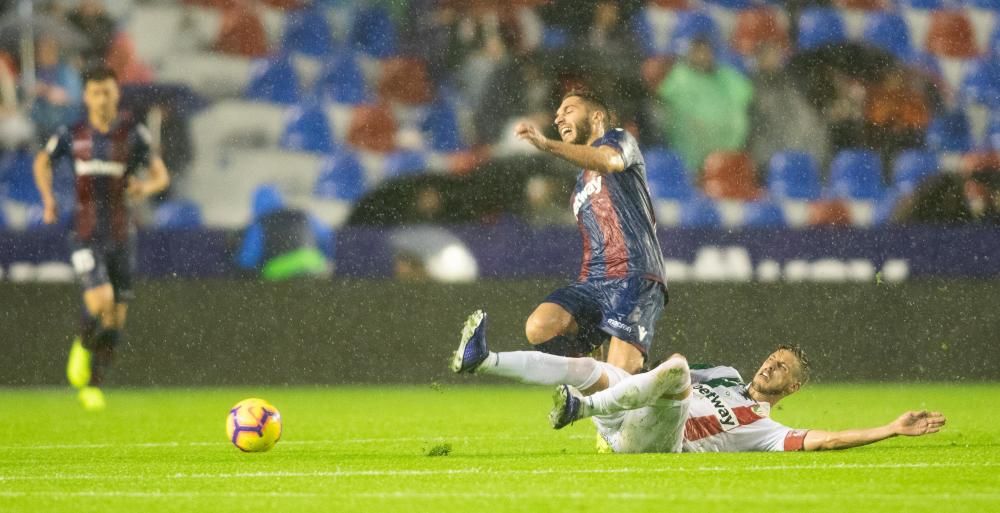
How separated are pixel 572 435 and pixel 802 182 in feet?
21.6

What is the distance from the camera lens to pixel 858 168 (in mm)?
14242

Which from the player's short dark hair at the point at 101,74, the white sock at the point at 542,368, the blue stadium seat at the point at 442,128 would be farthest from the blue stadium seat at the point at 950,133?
the white sock at the point at 542,368

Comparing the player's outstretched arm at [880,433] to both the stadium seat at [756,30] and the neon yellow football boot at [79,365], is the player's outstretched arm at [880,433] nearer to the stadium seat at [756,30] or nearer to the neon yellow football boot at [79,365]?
the neon yellow football boot at [79,365]

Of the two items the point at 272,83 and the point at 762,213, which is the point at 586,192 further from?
the point at 272,83

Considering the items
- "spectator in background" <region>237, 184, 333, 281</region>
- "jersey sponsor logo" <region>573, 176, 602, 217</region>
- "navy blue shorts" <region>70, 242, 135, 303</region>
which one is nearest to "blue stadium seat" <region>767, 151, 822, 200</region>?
"spectator in background" <region>237, 184, 333, 281</region>

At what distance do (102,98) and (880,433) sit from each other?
642 centimetres

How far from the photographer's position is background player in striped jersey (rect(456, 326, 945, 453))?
20.9 ft

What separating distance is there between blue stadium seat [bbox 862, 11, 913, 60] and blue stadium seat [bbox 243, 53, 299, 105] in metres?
5.27

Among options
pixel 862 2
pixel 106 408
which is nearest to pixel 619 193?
pixel 106 408

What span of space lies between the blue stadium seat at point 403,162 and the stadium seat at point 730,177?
2.45m

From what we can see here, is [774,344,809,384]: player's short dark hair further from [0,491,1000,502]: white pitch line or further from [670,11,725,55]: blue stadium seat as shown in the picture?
[670,11,725,55]: blue stadium seat

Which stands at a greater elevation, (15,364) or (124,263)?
(124,263)

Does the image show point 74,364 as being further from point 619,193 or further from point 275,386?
point 619,193

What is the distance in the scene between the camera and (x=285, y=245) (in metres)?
12.8
